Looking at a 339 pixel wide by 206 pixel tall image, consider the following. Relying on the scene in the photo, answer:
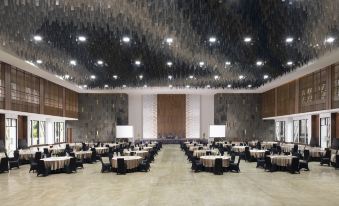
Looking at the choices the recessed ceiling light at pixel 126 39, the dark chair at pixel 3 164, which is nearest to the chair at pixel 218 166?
the recessed ceiling light at pixel 126 39

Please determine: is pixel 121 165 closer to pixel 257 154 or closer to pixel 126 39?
pixel 126 39

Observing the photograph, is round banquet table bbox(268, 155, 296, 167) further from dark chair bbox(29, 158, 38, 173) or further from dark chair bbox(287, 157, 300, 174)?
dark chair bbox(29, 158, 38, 173)

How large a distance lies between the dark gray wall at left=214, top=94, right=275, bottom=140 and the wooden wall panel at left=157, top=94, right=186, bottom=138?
12.1 ft

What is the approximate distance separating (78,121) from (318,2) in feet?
100

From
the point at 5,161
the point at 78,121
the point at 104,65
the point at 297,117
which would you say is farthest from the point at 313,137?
the point at 78,121

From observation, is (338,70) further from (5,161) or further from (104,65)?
(5,161)

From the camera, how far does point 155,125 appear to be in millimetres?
38062

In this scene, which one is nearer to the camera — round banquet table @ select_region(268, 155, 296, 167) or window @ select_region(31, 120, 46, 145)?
round banquet table @ select_region(268, 155, 296, 167)

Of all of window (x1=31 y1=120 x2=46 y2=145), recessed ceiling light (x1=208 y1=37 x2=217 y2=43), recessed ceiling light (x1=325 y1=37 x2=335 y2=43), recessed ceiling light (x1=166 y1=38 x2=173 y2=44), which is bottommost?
window (x1=31 y1=120 x2=46 y2=145)

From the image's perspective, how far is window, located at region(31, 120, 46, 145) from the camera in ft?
83.4

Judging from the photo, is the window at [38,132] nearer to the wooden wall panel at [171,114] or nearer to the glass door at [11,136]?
the glass door at [11,136]

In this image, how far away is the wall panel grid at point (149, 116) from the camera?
124 feet

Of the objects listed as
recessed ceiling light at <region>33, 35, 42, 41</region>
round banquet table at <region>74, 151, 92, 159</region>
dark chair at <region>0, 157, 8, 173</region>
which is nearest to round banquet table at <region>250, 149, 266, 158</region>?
round banquet table at <region>74, 151, 92, 159</region>

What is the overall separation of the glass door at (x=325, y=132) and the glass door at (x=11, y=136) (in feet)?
63.0
